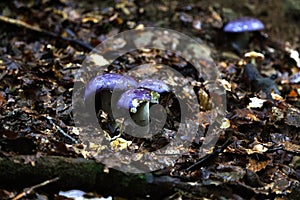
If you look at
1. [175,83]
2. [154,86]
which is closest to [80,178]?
[154,86]

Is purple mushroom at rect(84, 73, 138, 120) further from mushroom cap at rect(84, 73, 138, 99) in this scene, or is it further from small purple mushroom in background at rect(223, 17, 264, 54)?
small purple mushroom in background at rect(223, 17, 264, 54)

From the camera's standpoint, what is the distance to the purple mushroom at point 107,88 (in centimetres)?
392

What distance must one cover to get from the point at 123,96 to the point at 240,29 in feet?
10.7

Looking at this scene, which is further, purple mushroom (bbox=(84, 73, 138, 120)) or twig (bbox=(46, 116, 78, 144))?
purple mushroom (bbox=(84, 73, 138, 120))

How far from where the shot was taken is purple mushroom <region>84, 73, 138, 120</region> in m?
3.92

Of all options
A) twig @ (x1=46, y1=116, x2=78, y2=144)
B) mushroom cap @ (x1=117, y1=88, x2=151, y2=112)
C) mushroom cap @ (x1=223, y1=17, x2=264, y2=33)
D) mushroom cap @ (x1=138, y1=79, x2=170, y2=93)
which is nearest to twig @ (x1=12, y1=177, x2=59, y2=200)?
twig @ (x1=46, y1=116, x2=78, y2=144)

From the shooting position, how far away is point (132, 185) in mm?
3215

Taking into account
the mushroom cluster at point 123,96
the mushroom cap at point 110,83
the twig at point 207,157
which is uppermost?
the mushroom cap at point 110,83

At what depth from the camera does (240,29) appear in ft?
21.1

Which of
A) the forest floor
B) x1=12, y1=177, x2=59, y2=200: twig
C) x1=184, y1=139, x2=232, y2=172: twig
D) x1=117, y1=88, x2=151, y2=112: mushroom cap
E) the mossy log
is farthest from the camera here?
x1=117, y1=88, x2=151, y2=112: mushroom cap

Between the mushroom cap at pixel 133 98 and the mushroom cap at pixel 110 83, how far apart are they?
11 cm

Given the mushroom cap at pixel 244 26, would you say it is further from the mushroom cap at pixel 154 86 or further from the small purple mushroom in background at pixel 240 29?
the mushroom cap at pixel 154 86

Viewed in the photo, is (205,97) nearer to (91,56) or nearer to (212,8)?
(91,56)

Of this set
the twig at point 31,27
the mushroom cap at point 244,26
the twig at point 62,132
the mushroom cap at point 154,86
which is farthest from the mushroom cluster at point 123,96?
the mushroom cap at point 244,26
